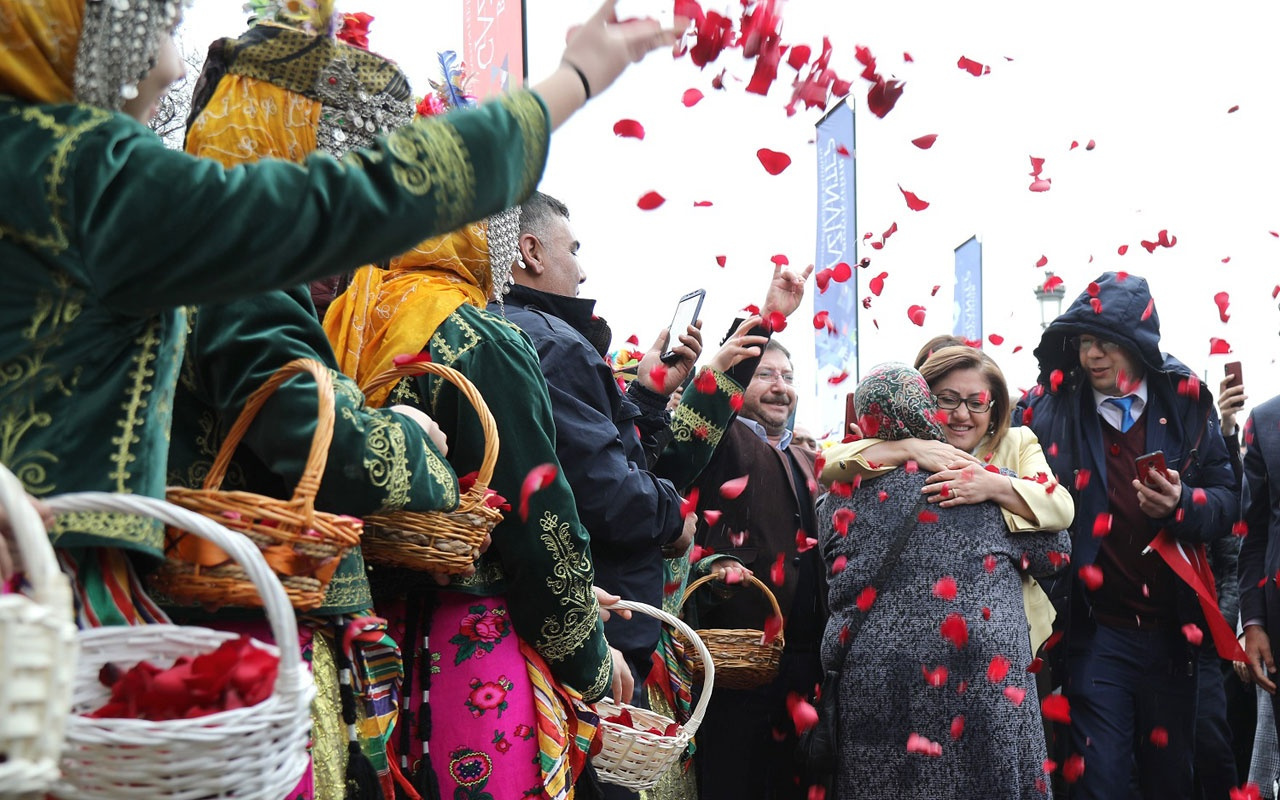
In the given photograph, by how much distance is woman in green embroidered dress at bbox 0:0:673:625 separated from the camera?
1.51 metres

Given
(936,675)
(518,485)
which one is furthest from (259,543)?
(936,675)

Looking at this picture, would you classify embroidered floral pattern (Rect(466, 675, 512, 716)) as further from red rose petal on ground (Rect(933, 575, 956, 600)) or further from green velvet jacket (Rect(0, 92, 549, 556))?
red rose petal on ground (Rect(933, 575, 956, 600))

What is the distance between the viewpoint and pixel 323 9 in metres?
2.48

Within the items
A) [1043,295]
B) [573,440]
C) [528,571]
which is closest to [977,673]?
[573,440]

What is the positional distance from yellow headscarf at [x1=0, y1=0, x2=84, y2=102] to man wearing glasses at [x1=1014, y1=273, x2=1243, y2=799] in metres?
4.72

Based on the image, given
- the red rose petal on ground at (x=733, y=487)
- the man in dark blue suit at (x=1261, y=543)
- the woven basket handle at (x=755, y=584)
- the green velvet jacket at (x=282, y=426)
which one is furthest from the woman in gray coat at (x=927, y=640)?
the green velvet jacket at (x=282, y=426)

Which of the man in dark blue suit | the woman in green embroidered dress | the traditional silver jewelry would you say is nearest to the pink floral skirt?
the woman in green embroidered dress

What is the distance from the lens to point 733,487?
5.23 meters

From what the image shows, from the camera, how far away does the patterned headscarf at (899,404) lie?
182 inches

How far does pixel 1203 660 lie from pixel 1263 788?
2.24 ft

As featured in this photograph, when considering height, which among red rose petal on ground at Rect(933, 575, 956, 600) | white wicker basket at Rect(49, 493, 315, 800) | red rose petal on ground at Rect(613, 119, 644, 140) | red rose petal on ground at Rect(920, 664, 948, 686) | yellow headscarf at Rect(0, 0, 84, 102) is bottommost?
red rose petal on ground at Rect(920, 664, 948, 686)

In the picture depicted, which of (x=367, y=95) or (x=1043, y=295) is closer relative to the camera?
(x=367, y=95)

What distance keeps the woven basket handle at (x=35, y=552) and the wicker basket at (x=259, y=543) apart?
1.60 ft

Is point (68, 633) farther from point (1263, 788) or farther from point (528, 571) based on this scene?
point (1263, 788)
